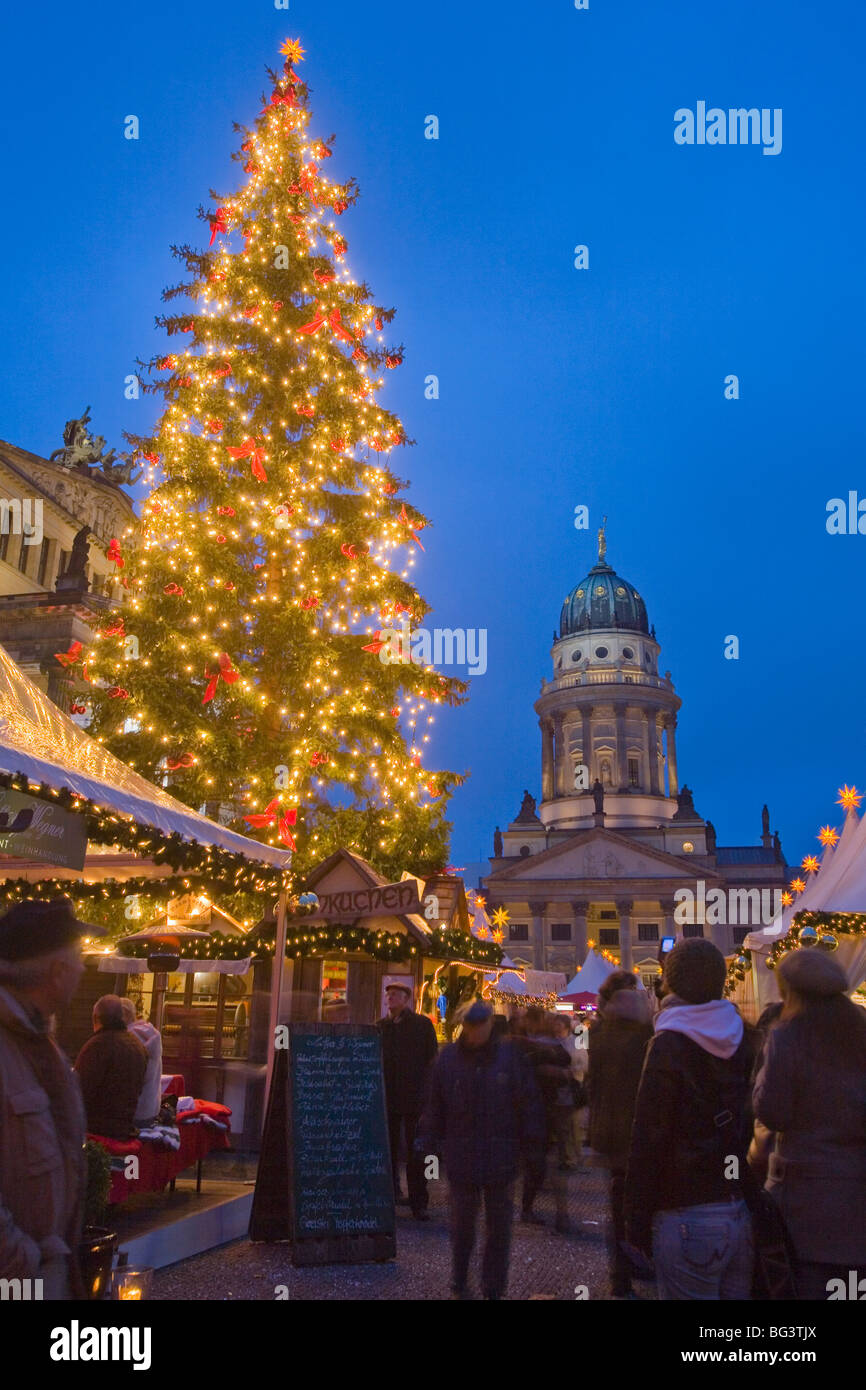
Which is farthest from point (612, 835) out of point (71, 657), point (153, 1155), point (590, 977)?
point (153, 1155)

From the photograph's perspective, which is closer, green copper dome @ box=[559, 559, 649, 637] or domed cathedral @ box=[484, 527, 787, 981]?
domed cathedral @ box=[484, 527, 787, 981]

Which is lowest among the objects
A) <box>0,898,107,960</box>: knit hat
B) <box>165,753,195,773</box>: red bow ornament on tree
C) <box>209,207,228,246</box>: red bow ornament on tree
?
<box>0,898,107,960</box>: knit hat

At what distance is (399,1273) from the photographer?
6996 millimetres

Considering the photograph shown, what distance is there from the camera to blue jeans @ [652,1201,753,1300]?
11.5ft

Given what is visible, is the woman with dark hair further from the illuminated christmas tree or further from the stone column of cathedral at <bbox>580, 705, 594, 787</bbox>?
the stone column of cathedral at <bbox>580, 705, 594, 787</bbox>

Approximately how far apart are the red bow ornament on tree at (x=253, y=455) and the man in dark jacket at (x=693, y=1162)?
1296 cm

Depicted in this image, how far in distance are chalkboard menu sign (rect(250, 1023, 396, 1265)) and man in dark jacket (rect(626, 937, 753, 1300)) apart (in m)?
4.24

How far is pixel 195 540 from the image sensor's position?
14891mm

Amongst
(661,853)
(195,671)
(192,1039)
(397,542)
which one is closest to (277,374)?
(397,542)

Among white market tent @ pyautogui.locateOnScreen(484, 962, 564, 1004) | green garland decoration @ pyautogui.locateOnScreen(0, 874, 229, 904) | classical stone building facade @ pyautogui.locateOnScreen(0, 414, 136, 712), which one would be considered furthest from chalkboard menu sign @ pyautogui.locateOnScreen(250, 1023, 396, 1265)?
white market tent @ pyautogui.locateOnScreen(484, 962, 564, 1004)

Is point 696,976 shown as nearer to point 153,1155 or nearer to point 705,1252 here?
point 705,1252

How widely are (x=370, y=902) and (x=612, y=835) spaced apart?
69.6 meters

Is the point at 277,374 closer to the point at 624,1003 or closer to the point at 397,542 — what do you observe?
the point at 397,542


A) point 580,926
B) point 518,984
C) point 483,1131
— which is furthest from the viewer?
point 580,926
